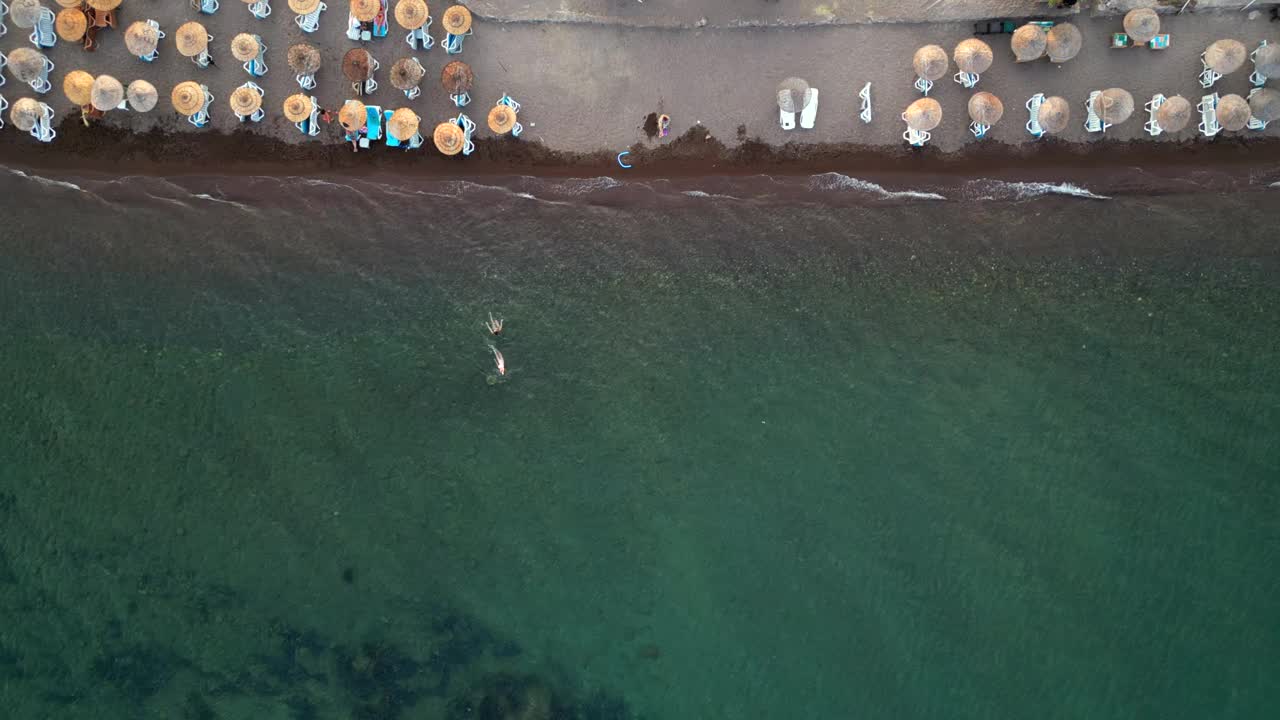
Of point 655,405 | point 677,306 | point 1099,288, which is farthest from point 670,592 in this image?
point 1099,288

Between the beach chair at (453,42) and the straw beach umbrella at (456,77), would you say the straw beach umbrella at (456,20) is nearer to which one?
the beach chair at (453,42)

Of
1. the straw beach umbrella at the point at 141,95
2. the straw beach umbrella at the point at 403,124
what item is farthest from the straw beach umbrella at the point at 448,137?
the straw beach umbrella at the point at 141,95

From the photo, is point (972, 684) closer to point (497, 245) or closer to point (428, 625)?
point (428, 625)

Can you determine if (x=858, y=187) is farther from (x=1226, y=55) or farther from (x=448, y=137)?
(x=448, y=137)

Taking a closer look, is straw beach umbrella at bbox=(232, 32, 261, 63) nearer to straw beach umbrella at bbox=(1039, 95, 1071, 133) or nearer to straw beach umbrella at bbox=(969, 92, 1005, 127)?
straw beach umbrella at bbox=(969, 92, 1005, 127)

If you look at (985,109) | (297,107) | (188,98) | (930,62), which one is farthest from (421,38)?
(985,109)

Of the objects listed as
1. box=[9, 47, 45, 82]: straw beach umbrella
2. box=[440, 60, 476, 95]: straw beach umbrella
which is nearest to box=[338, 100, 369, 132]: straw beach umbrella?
box=[440, 60, 476, 95]: straw beach umbrella

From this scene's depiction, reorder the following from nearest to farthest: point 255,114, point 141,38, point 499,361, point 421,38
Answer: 1. point 141,38
2. point 421,38
3. point 255,114
4. point 499,361
